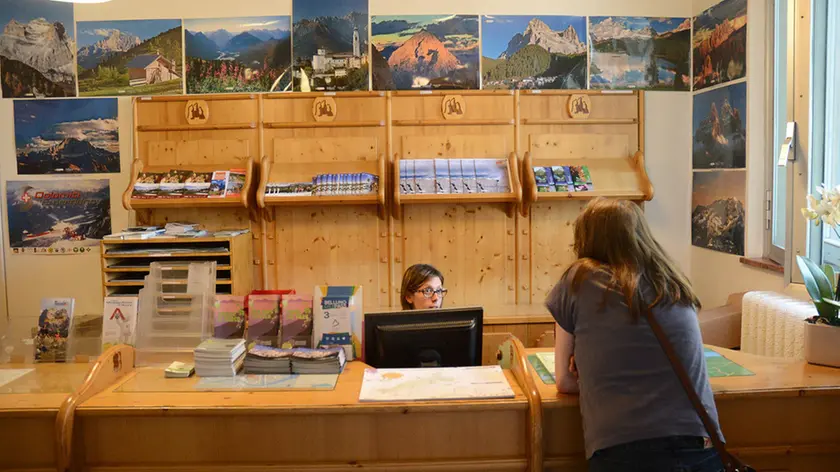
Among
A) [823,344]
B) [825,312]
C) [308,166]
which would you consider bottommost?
[823,344]

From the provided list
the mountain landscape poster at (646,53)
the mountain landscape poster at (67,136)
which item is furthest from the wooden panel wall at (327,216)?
the mountain landscape poster at (646,53)

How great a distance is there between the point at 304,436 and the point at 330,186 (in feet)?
8.40

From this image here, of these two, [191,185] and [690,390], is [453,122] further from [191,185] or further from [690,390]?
[690,390]

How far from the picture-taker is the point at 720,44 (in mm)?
4367

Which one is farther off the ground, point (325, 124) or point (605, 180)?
point (325, 124)

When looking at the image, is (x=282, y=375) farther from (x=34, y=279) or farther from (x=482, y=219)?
(x=34, y=279)

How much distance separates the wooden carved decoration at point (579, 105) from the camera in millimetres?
4762

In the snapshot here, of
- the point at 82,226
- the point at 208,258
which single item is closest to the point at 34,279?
the point at 82,226

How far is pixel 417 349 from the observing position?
8.32 ft

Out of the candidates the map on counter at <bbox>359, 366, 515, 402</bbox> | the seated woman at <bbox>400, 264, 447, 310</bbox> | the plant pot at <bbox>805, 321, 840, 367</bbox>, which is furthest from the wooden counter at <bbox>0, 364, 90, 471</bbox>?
the plant pot at <bbox>805, 321, 840, 367</bbox>

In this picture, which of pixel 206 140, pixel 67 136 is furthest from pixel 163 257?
pixel 67 136

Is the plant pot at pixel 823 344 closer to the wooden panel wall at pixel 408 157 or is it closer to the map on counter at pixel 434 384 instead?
the map on counter at pixel 434 384

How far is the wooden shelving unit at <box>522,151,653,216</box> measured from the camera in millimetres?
4555

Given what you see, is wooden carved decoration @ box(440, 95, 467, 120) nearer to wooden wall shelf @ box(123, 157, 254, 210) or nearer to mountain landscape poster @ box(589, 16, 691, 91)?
mountain landscape poster @ box(589, 16, 691, 91)
